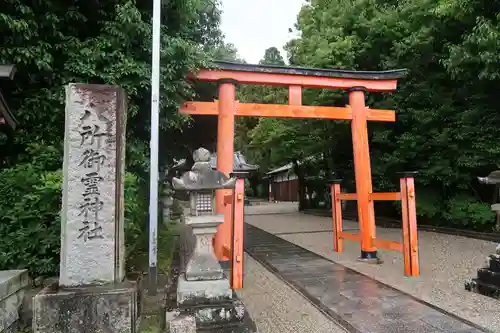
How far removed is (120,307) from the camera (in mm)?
4004

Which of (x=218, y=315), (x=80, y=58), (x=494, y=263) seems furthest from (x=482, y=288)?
(x=80, y=58)

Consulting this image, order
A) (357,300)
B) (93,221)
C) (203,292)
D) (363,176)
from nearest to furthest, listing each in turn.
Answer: (93,221) < (203,292) < (357,300) < (363,176)

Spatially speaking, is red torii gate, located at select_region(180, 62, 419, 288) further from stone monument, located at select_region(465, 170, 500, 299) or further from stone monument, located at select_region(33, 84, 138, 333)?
stone monument, located at select_region(33, 84, 138, 333)

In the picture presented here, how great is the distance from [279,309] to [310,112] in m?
4.65

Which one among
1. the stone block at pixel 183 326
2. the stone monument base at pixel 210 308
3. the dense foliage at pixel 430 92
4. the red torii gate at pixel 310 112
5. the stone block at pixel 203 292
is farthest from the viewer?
the dense foliage at pixel 430 92

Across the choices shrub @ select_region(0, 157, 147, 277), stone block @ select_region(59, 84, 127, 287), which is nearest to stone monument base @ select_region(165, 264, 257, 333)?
stone block @ select_region(59, 84, 127, 287)

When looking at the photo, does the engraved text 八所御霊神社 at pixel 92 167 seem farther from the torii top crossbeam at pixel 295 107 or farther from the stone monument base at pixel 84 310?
the torii top crossbeam at pixel 295 107

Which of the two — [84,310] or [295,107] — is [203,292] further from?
[295,107]

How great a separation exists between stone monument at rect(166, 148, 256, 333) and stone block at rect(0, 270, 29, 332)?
1798mm

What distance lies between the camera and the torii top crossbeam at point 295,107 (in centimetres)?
799

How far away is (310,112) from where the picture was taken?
8523 millimetres

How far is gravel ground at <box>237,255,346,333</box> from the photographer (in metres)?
4.80

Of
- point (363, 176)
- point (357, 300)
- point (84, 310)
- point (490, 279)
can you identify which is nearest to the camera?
point (84, 310)

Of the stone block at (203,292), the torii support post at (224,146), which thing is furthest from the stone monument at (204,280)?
the torii support post at (224,146)
